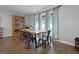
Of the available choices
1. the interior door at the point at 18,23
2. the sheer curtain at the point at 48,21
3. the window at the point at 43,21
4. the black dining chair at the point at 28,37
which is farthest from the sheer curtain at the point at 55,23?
the interior door at the point at 18,23

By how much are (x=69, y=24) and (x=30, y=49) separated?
177 centimetres

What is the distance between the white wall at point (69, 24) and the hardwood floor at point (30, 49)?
1.04 feet

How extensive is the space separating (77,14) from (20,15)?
6.73 ft

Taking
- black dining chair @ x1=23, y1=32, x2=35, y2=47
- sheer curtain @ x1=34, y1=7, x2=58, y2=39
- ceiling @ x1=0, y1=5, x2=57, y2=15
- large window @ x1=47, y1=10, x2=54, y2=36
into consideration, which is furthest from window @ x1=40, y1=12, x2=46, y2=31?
black dining chair @ x1=23, y1=32, x2=35, y2=47

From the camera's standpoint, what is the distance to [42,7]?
10.9 ft

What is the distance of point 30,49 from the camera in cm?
317

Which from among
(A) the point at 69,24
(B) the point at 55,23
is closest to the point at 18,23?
(B) the point at 55,23

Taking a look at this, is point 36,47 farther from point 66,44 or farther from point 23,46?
point 66,44

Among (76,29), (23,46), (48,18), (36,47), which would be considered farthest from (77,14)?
(23,46)

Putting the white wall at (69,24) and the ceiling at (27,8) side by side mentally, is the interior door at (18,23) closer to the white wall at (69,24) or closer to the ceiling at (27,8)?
the ceiling at (27,8)

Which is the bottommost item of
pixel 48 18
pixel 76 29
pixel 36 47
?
pixel 36 47

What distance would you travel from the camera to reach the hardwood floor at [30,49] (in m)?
2.89

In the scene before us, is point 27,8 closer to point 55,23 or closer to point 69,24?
point 55,23
